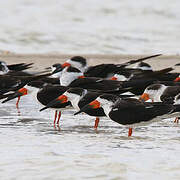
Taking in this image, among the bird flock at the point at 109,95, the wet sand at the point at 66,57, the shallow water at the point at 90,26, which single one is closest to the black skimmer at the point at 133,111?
the bird flock at the point at 109,95

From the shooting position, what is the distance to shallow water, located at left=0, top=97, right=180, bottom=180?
437 cm

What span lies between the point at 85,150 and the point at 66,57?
12.3 meters

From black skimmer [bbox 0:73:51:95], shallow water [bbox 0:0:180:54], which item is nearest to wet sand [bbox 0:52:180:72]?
shallow water [bbox 0:0:180:54]

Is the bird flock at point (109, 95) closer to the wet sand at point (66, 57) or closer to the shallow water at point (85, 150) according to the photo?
the shallow water at point (85, 150)

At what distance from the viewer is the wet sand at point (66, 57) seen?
15916 millimetres

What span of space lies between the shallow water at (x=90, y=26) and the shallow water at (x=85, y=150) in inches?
459

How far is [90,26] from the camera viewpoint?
70.2ft

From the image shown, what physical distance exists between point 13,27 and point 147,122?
15.3 metres

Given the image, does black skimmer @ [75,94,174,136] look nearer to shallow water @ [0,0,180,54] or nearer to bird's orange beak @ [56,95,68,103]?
bird's orange beak @ [56,95,68,103]

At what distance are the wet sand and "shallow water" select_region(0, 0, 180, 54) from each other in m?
0.90

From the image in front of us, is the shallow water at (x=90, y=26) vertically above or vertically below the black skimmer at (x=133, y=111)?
above

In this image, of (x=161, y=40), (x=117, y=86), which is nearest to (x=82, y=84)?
(x=117, y=86)

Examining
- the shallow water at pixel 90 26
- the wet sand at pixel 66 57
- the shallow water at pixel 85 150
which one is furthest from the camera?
the shallow water at pixel 90 26

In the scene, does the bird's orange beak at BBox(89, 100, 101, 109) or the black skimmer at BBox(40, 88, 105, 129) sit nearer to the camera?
the bird's orange beak at BBox(89, 100, 101, 109)
